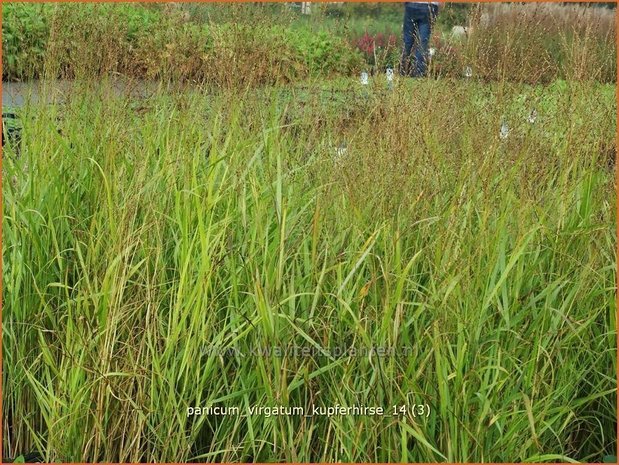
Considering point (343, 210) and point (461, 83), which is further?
point (461, 83)

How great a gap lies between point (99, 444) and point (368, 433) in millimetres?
791

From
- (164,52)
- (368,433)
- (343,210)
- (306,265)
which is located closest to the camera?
(368,433)

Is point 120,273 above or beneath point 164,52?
beneath

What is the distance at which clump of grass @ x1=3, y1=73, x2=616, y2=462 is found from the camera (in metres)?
2.28

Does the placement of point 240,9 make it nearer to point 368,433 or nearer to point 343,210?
point 343,210

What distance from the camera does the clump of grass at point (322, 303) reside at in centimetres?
228

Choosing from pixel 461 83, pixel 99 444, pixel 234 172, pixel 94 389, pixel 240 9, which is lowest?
pixel 99 444

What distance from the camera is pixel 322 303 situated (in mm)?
2473

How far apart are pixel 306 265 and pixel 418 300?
36 centimetres

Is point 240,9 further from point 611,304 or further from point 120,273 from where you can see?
point 611,304

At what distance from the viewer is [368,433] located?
2.28 meters

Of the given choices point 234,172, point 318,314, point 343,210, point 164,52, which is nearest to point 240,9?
point 164,52

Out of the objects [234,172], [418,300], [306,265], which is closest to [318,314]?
[306,265]

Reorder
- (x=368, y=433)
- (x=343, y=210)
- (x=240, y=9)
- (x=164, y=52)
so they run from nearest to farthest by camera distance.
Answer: (x=368, y=433) → (x=343, y=210) → (x=240, y=9) → (x=164, y=52)
